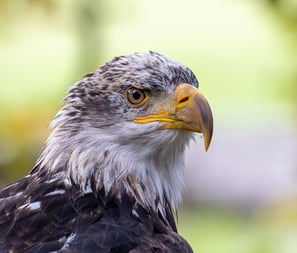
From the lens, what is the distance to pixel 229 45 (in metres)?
19.9

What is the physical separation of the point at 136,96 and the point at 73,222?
80cm

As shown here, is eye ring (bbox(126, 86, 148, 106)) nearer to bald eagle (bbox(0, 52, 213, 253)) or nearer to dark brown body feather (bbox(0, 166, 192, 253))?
bald eagle (bbox(0, 52, 213, 253))

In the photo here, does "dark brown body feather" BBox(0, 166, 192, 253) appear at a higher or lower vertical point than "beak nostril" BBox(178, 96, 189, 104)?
lower

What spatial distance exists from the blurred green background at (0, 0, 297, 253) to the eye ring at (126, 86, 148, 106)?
1446 mm

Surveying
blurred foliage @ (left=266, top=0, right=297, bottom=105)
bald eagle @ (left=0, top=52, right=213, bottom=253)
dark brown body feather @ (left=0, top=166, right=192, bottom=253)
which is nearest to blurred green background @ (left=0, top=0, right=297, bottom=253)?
blurred foliage @ (left=266, top=0, right=297, bottom=105)

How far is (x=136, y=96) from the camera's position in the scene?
5840 millimetres

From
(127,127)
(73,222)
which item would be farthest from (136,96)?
(73,222)

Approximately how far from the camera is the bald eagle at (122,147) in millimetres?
5691

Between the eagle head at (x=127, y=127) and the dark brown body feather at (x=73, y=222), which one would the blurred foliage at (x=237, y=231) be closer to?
the eagle head at (x=127, y=127)

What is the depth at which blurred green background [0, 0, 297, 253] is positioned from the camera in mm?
10070

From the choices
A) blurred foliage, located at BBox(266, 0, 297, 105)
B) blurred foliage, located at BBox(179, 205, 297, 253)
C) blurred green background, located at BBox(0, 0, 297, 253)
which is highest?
blurred foliage, located at BBox(266, 0, 297, 105)

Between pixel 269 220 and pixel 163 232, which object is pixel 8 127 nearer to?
pixel 269 220

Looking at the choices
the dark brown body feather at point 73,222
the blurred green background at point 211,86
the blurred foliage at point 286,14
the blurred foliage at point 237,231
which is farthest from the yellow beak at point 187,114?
the blurred foliage at point 237,231

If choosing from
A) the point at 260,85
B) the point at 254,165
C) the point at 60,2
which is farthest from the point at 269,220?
the point at 260,85
